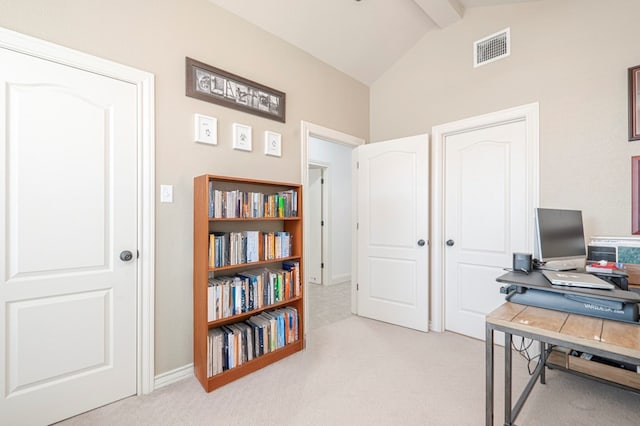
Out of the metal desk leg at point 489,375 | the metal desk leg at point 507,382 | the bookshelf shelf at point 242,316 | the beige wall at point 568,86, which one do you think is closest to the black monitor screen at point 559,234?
the beige wall at point 568,86

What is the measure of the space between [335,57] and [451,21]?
1175mm

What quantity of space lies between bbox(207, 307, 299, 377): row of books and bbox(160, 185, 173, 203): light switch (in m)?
0.98

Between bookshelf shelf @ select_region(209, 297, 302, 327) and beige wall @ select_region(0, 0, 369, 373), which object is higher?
beige wall @ select_region(0, 0, 369, 373)

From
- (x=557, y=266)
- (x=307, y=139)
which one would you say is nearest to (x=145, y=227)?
(x=307, y=139)

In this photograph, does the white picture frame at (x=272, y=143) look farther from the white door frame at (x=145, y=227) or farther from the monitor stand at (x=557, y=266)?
the monitor stand at (x=557, y=266)

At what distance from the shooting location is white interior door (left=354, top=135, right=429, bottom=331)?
9.95 feet

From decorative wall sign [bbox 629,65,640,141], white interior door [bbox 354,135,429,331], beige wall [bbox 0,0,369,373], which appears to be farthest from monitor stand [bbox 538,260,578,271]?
beige wall [bbox 0,0,369,373]

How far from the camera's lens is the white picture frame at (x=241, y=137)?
2.39 metres

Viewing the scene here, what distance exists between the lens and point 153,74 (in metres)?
1.99

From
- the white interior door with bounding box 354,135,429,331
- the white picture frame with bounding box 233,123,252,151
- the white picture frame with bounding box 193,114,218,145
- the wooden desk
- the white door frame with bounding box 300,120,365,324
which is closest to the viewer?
the wooden desk

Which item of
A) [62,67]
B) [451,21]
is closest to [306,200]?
[62,67]

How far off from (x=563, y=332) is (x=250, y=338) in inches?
73.8

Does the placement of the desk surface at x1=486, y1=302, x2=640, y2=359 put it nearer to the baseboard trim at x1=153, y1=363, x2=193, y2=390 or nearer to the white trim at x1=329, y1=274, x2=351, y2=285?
the baseboard trim at x1=153, y1=363, x2=193, y2=390

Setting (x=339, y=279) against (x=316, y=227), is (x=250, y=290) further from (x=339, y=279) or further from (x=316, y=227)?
(x=339, y=279)
